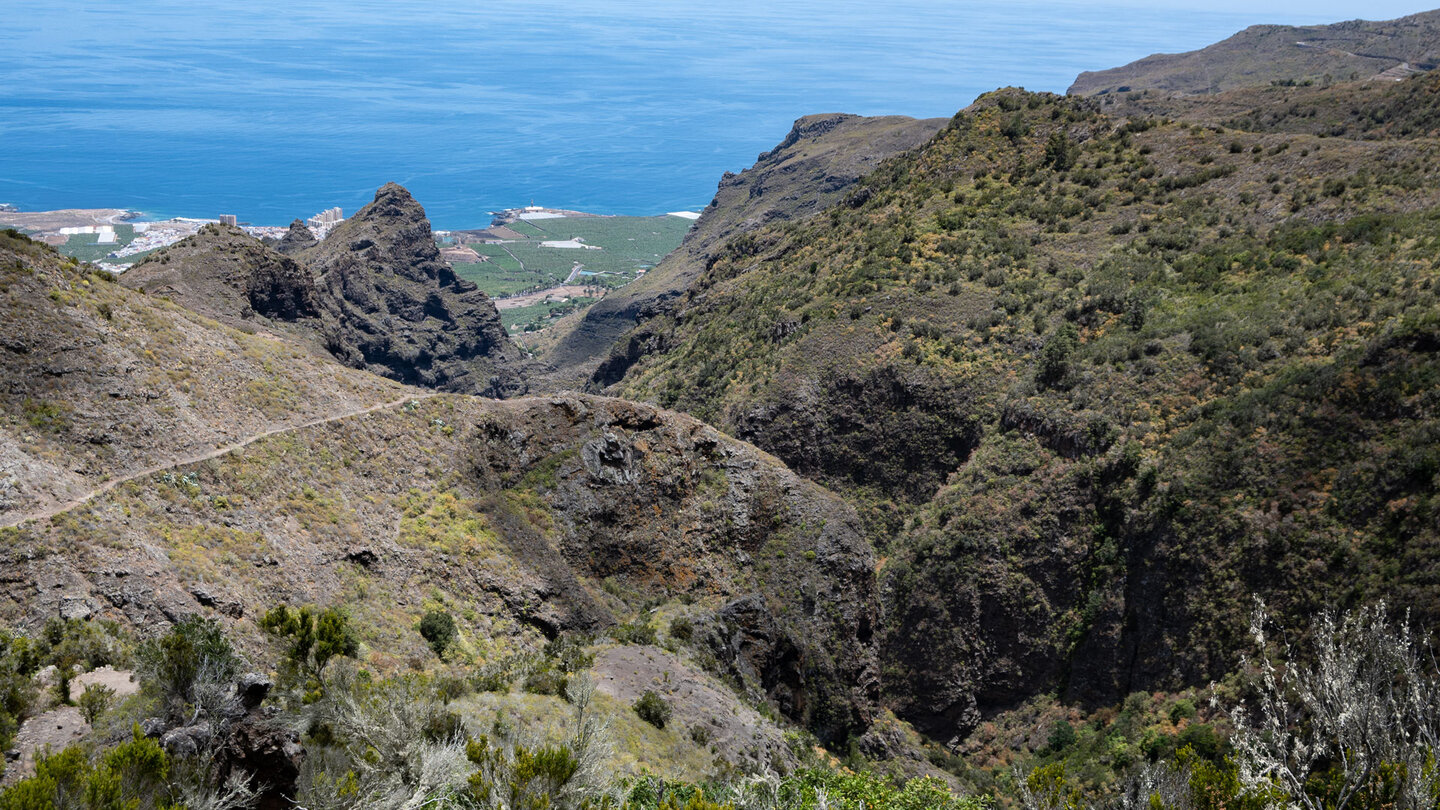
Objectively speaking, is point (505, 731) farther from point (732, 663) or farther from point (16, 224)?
point (16, 224)

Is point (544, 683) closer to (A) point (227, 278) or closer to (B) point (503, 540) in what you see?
(B) point (503, 540)

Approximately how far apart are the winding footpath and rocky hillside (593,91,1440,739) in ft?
76.4

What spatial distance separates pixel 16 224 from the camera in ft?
471

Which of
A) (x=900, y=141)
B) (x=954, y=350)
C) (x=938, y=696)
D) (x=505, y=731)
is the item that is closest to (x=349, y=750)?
(x=505, y=731)

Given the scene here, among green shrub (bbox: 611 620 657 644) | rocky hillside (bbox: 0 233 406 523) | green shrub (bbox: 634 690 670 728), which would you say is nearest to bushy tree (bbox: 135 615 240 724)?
rocky hillside (bbox: 0 233 406 523)

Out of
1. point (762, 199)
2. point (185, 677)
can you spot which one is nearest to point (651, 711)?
point (185, 677)

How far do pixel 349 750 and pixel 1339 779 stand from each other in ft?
57.6

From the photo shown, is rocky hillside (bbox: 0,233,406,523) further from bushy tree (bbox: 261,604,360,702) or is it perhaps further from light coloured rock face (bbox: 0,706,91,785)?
bushy tree (bbox: 261,604,360,702)

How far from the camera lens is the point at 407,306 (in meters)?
94.2

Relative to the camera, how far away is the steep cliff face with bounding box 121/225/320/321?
51.4 metres

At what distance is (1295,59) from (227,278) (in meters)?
169

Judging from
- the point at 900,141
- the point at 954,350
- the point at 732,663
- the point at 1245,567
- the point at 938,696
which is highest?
the point at 900,141

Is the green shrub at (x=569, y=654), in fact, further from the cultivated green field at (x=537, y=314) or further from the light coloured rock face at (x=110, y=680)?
the cultivated green field at (x=537, y=314)

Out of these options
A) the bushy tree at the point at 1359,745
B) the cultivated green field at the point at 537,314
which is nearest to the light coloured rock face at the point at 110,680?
the bushy tree at the point at 1359,745
